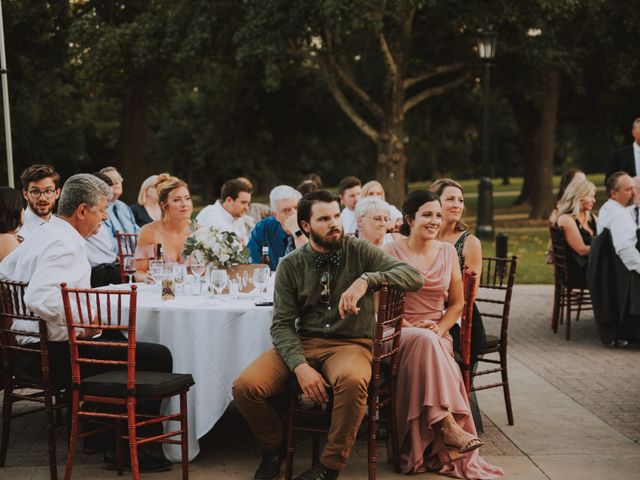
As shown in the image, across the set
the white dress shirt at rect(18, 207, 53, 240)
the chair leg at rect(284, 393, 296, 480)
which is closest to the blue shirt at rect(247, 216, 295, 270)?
the white dress shirt at rect(18, 207, 53, 240)

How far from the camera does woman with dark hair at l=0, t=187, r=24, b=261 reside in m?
6.05

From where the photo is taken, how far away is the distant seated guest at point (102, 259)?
8.54 metres

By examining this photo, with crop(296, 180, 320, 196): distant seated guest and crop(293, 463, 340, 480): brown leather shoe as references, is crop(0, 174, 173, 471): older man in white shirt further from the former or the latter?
crop(296, 180, 320, 196): distant seated guest

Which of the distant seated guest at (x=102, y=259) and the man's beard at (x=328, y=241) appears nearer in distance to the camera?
the man's beard at (x=328, y=241)

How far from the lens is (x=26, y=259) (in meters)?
5.39

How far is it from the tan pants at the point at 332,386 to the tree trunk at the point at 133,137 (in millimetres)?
19719

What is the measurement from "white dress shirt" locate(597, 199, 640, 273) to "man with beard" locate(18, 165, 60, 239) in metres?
5.31

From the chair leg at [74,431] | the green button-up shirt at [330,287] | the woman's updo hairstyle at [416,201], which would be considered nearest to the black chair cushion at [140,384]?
the chair leg at [74,431]

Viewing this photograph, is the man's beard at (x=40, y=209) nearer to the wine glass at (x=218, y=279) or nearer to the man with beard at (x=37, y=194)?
the man with beard at (x=37, y=194)

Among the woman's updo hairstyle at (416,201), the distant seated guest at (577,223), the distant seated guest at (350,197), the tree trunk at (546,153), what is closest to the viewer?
the woman's updo hairstyle at (416,201)

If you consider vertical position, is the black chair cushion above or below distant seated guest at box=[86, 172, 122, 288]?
below

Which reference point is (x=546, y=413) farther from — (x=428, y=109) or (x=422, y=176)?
(x=422, y=176)

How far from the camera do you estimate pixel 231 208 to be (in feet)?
30.1

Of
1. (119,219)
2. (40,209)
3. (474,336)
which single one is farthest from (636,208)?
(40,209)
